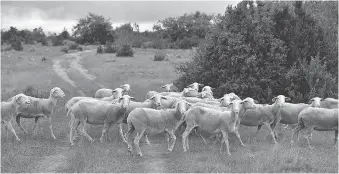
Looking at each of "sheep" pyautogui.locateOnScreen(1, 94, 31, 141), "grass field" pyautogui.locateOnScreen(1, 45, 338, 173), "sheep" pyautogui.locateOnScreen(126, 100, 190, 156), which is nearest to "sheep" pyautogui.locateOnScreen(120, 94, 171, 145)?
"grass field" pyautogui.locateOnScreen(1, 45, 338, 173)

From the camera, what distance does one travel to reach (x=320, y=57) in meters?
21.5

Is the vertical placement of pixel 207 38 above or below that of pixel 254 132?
above

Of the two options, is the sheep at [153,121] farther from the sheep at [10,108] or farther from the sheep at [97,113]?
the sheep at [10,108]

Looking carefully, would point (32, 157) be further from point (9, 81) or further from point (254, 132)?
point (9, 81)

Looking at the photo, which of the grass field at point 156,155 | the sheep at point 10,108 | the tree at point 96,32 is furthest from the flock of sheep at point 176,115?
the tree at point 96,32

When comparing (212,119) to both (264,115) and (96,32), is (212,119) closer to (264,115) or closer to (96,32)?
(264,115)

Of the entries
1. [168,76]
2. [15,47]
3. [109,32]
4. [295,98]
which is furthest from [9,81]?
[109,32]

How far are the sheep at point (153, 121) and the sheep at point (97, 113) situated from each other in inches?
52.4

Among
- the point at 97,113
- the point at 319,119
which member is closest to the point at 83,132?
the point at 97,113

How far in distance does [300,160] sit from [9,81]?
75.5 ft

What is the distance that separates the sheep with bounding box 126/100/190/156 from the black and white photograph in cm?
3

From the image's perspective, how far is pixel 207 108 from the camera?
13.3 m

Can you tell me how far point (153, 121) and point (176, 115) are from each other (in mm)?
868

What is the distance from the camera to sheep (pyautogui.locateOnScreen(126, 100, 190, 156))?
12.4 metres
